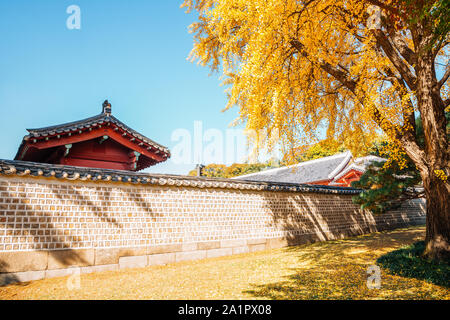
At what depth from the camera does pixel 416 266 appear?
16.5 feet

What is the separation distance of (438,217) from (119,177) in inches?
272

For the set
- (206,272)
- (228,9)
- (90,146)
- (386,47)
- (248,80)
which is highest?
(228,9)

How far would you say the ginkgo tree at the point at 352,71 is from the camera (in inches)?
198

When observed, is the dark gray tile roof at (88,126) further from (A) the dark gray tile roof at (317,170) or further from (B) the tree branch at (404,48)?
(A) the dark gray tile roof at (317,170)

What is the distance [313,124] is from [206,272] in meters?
4.78

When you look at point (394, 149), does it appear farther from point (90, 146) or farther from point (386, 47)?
point (90, 146)

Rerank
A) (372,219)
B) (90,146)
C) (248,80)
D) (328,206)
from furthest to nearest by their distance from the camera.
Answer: (372,219) < (328,206) < (90,146) < (248,80)

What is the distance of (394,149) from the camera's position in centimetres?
548

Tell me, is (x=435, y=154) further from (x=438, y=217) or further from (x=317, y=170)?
(x=317, y=170)

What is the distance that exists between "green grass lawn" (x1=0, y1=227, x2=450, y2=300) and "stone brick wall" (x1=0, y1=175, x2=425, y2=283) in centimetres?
41

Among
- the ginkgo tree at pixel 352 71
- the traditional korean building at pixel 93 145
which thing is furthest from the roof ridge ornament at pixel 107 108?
the ginkgo tree at pixel 352 71

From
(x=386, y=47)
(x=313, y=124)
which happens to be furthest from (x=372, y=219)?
(x=386, y=47)

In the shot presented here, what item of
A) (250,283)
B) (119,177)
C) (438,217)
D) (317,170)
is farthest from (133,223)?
(317,170)

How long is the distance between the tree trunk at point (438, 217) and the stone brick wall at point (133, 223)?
465 cm
